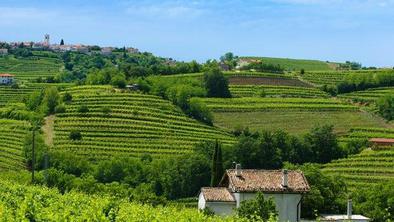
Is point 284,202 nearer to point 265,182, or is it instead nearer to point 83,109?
point 265,182

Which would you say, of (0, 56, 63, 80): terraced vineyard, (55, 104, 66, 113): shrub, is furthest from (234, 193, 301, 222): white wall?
(0, 56, 63, 80): terraced vineyard

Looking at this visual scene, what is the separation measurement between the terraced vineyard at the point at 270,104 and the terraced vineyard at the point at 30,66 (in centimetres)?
5781

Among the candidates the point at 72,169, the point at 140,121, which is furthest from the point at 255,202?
the point at 140,121

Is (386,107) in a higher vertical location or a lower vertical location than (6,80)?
higher

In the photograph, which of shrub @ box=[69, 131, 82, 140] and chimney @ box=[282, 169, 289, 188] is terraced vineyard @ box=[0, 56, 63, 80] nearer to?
shrub @ box=[69, 131, 82, 140]

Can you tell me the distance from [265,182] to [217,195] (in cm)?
242

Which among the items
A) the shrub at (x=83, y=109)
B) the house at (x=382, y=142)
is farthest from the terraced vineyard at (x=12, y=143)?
the house at (x=382, y=142)

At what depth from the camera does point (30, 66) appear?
540 feet

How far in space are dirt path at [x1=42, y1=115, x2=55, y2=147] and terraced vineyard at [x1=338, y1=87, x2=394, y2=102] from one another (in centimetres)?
4628

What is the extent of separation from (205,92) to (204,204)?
70085 mm

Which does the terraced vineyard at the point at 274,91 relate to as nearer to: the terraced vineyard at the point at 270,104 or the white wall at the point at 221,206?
the terraced vineyard at the point at 270,104

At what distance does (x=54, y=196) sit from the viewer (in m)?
25.6

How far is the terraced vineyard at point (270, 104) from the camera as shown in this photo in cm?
9769

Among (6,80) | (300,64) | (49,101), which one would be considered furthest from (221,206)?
(300,64)
